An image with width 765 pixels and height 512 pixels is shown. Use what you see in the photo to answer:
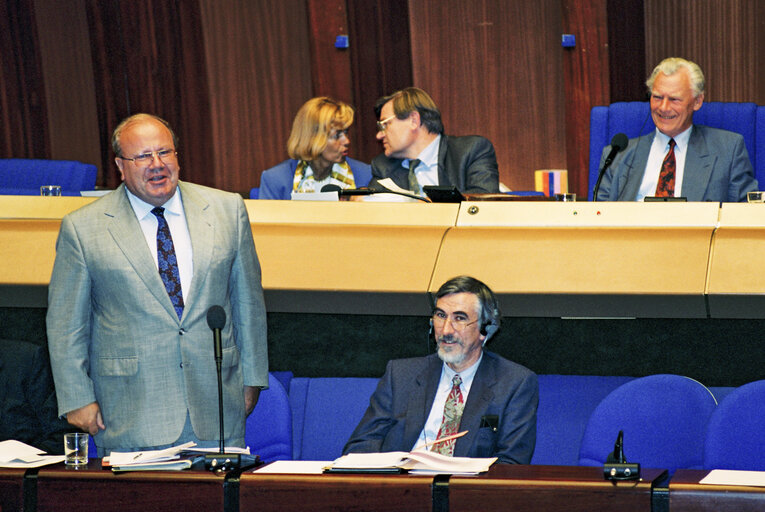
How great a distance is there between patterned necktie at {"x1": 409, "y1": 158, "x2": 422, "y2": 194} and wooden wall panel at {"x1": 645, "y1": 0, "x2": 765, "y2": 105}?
2255 millimetres

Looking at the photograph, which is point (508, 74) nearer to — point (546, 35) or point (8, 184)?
point (546, 35)

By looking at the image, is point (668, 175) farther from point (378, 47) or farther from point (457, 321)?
point (378, 47)

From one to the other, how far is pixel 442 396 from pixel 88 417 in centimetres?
97

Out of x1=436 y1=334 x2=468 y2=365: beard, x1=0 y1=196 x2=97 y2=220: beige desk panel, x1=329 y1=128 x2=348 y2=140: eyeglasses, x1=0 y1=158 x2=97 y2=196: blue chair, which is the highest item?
x1=329 y1=128 x2=348 y2=140: eyeglasses

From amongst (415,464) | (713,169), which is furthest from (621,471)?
(713,169)

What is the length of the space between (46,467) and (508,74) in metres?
4.49

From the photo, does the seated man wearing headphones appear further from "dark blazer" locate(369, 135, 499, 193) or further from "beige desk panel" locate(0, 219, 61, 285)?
"beige desk panel" locate(0, 219, 61, 285)

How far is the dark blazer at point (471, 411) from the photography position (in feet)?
9.19

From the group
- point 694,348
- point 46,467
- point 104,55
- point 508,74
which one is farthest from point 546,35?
point 46,467

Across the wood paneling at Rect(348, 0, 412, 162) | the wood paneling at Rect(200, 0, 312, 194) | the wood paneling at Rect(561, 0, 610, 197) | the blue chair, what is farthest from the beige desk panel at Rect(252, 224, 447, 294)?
the wood paneling at Rect(200, 0, 312, 194)

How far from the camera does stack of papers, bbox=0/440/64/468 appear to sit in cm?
219

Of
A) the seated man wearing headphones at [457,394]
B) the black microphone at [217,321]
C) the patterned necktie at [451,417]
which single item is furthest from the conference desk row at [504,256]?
the black microphone at [217,321]

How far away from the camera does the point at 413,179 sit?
13.3 ft

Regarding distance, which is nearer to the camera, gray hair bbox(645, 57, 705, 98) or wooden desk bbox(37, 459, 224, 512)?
wooden desk bbox(37, 459, 224, 512)
